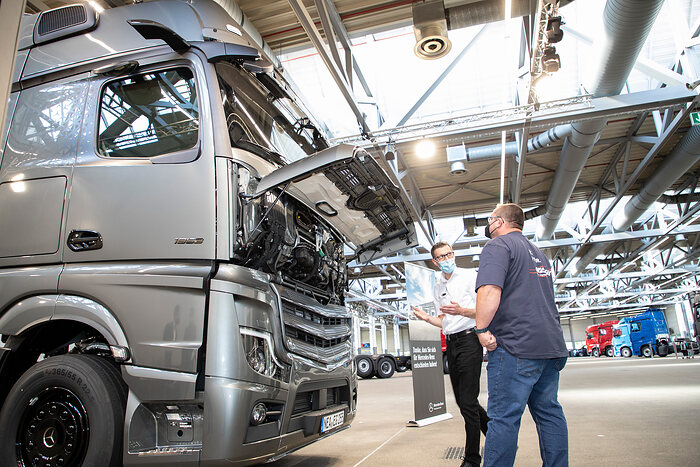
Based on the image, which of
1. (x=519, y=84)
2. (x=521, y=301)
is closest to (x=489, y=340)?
(x=521, y=301)

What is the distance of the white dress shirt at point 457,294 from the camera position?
148 inches

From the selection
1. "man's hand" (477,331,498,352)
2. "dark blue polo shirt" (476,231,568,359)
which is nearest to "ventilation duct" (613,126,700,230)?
"dark blue polo shirt" (476,231,568,359)

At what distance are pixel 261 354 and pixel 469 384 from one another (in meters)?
1.78

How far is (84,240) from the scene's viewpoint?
287cm

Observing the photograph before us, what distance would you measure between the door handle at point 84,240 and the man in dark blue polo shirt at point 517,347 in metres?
2.39

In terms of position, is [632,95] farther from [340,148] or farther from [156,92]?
[156,92]

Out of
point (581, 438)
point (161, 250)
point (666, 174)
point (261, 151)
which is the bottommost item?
point (581, 438)

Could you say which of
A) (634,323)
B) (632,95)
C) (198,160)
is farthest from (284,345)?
(634,323)

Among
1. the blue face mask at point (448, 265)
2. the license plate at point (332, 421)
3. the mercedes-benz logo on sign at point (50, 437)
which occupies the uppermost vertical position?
the blue face mask at point (448, 265)

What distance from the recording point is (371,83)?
26.4 ft

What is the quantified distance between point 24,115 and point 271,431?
2959mm

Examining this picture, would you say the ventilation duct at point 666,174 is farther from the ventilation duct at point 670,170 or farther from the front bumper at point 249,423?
the front bumper at point 249,423

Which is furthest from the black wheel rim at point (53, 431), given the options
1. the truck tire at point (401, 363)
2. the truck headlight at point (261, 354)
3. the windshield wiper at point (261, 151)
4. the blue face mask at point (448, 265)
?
the truck tire at point (401, 363)

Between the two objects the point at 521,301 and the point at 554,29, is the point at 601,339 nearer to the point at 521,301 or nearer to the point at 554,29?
the point at 554,29
